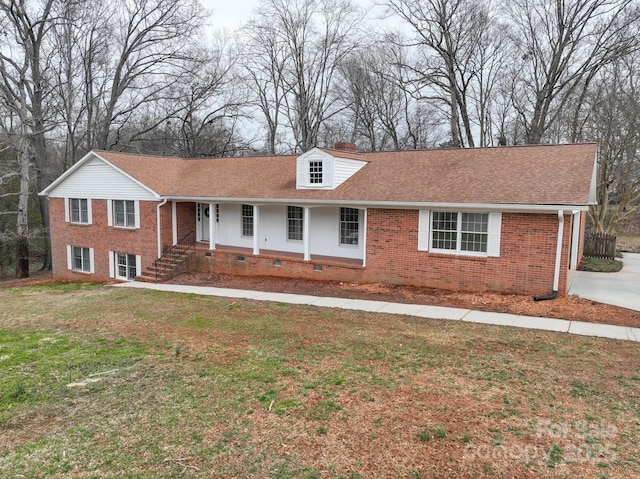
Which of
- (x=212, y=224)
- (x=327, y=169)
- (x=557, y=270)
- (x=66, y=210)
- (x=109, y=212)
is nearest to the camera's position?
(x=557, y=270)

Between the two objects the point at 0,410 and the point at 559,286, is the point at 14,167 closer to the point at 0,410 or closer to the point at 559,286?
the point at 0,410

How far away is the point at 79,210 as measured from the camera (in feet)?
74.4

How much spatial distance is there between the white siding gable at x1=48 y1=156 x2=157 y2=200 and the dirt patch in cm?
567

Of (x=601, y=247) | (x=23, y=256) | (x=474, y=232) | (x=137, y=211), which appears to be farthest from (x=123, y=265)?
(x=601, y=247)

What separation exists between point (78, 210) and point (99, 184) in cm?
246

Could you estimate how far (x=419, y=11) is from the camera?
3162 centimetres

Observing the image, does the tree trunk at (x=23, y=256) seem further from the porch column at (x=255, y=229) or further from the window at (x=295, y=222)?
the window at (x=295, y=222)

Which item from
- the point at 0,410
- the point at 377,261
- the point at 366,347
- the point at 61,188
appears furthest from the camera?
the point at 61,188

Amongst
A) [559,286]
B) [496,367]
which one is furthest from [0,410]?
[559,286]

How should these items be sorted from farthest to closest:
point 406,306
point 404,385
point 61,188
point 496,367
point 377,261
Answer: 1. point 61,188
2. point 377,261
3. point 406,306
4. point 496,367
5. point 404,385

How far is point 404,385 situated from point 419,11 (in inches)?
1227

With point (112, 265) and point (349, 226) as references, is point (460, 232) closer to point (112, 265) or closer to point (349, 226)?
point (349, 226)

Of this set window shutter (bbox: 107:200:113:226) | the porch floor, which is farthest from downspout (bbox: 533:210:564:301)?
window shutter (bbox: 107:200:113:226)

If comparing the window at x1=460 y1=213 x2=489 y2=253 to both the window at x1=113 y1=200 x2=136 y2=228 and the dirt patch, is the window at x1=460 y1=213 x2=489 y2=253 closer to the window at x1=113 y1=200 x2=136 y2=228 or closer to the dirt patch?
the dirt patch
